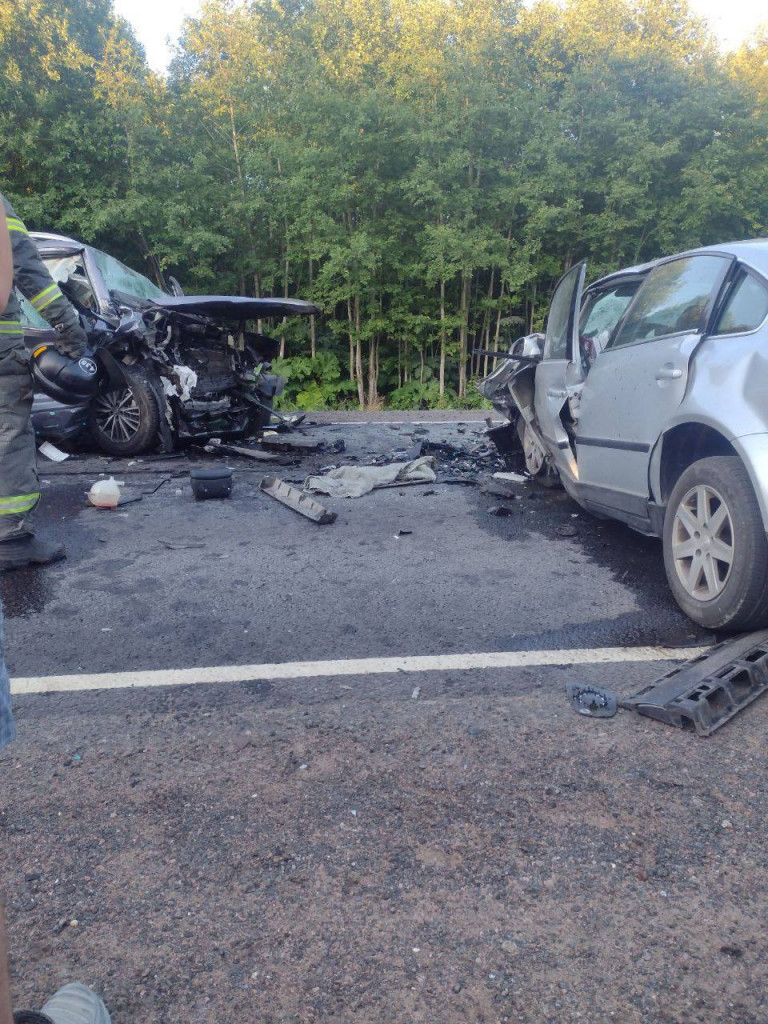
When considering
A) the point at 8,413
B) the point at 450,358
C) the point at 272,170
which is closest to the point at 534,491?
the point at 8,413

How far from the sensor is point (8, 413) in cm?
438

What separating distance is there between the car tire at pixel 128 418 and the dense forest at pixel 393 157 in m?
10.5

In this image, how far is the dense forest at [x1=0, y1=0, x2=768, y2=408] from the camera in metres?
17.1

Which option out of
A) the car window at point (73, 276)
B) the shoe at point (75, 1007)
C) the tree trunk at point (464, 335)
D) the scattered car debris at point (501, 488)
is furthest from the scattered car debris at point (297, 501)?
the tree trunk at point (464, 335)

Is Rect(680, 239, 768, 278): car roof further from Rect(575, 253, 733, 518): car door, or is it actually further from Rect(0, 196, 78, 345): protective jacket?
Rect(0, 196, 78, 345): protective jacket

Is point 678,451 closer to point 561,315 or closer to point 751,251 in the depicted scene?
point 751,251

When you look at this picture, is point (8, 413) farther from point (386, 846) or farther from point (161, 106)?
point (161, 106)

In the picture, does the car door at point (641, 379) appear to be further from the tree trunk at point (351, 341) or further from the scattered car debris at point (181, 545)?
the tree trunk at point (351, 341)

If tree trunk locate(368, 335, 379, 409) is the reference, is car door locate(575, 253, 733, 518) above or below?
above

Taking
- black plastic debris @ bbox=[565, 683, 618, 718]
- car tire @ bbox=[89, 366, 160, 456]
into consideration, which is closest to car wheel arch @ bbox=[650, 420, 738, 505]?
black plastic debris @ bbox=[565, 683, 618, 718]

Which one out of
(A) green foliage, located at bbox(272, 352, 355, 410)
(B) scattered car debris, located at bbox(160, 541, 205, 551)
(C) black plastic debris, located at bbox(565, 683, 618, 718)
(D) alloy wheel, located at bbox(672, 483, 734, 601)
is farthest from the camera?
(A) green foliage, located at bbox(272, 352, 355, 410)

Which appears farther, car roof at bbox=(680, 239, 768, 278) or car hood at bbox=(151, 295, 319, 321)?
car hood at bbox=(151, 295, 319, 321)

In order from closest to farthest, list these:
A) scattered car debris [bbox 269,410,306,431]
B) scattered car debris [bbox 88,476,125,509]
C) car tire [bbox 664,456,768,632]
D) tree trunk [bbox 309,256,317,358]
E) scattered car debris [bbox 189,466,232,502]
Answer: car tire [bbox 664,456,768,632]
scattered car debris [bbox 88,476,125,509]
scattered car debris [bbox 189,466,232,502]
scattered car debris [bbox 269,410,306,431]
tree trunk [bbox 309,256,317,358]

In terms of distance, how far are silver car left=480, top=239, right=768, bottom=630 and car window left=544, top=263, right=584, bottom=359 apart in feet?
0.06
